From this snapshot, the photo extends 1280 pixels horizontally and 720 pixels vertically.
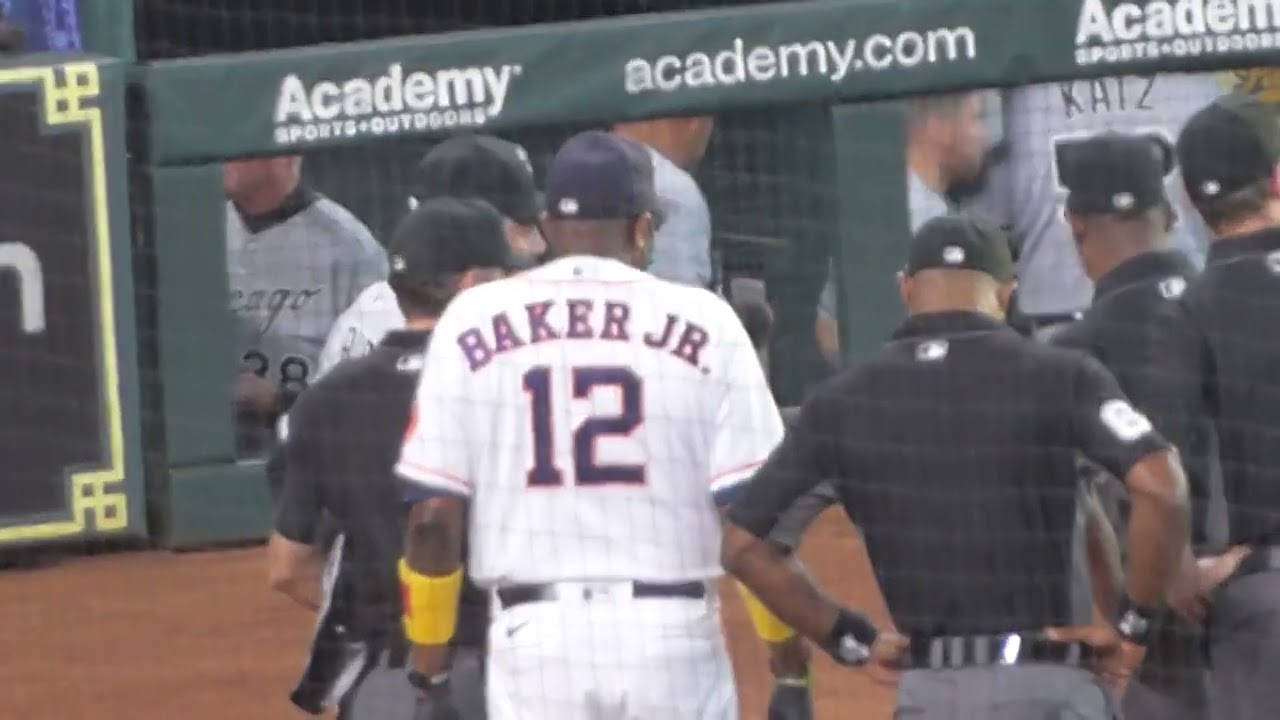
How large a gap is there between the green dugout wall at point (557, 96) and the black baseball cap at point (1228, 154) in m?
4.34

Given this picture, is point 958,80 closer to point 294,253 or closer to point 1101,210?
point 294,253

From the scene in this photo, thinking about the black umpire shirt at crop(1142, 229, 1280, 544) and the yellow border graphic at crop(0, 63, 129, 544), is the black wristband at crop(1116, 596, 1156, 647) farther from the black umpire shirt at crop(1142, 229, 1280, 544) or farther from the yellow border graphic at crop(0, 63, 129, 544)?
the yellow border graphic at crop(0, 63, 129, 544)

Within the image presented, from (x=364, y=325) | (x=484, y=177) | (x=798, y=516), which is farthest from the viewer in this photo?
(x=364, y=325)

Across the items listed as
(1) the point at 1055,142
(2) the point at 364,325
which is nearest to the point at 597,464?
(2) the point at 364,325

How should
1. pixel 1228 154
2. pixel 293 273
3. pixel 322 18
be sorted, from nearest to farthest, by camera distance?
pixel 1228 154 → pixel 293 273 → pixel 322 18

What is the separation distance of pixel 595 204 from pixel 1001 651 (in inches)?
38.6

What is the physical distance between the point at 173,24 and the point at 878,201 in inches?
134

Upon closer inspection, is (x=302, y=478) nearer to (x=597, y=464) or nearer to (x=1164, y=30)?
(x=597, y=464)

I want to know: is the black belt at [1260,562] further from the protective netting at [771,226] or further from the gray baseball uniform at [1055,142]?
the gray baseball uniform at [1055,142]

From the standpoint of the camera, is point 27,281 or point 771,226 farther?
point 771,226

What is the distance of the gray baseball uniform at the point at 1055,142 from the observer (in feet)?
30.5

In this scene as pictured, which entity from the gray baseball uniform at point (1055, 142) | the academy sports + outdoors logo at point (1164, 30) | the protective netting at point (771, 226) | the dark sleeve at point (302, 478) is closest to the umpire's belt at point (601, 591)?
the dark sleeve at point (302, 478)

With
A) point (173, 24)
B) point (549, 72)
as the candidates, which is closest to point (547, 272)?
point (549, 72)

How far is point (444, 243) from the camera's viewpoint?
4918mm
